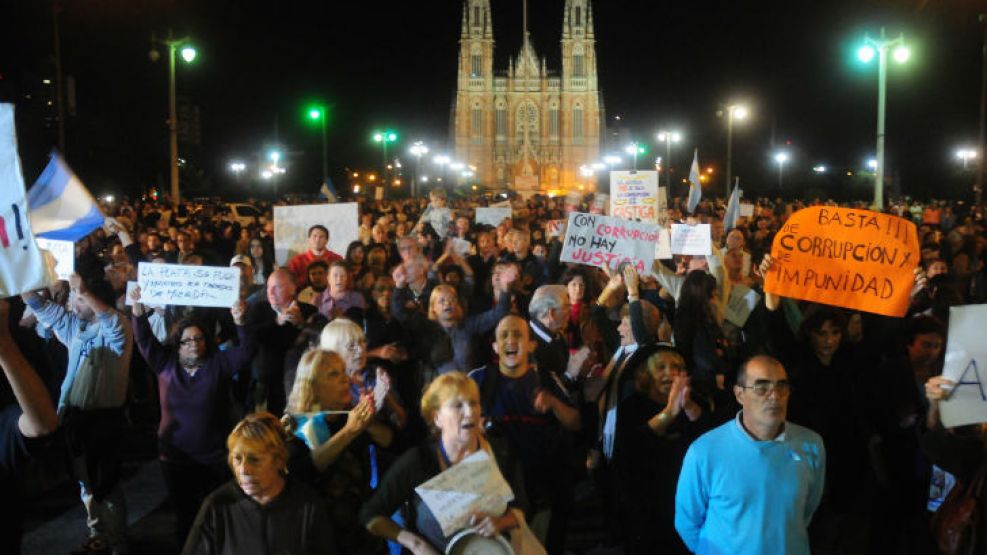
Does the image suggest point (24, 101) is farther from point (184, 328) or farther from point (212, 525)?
point (212, 525)

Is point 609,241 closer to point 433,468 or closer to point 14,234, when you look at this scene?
point 433,468

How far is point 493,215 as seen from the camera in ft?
48.6

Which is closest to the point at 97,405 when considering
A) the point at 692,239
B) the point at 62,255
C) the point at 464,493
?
the point at 62,255

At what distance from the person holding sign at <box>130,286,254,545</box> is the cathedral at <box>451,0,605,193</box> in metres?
110

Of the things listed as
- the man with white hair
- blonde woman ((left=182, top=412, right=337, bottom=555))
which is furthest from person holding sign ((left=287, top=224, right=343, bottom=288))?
blonde woman ((left=182, top=412, right=337, bottom=555))

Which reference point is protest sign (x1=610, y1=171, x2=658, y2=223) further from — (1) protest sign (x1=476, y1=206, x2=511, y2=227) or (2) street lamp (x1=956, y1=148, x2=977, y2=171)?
(2) street lamp (x1=956, y1=148, x2=977, y2=171)

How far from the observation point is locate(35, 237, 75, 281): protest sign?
623 cm

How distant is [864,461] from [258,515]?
3.27 m

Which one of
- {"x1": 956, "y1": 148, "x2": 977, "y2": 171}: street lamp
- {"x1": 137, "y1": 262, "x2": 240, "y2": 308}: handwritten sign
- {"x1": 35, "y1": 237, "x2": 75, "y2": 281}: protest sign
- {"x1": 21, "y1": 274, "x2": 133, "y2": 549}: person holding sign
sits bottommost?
{"x1": 21, "y1": 274, "x2": 133, "y2": 549}: person holding sign

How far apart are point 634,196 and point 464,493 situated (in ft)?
28.2

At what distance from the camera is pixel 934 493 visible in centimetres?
470

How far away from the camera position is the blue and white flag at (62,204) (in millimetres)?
5977

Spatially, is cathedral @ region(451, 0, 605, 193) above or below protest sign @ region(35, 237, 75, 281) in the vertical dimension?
above

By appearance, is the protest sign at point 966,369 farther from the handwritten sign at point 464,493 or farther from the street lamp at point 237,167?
the street lamp at point 237,167
